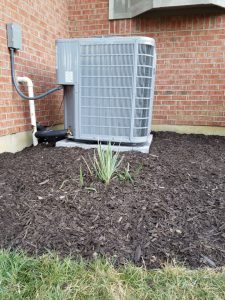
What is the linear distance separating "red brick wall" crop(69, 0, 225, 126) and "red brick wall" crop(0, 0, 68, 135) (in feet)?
2.10

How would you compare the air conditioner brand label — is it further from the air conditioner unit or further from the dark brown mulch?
the dark brown mulch

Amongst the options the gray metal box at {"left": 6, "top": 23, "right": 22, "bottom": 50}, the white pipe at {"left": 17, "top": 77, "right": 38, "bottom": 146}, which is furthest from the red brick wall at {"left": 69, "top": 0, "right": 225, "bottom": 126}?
the white pipe at {"left": 17, "top": 77, "right": 38, "bottom": 146}

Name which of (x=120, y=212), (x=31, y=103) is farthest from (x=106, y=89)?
(x=120, y=212)

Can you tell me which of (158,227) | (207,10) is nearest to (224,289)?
(158,227)

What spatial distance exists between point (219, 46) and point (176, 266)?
417 cm

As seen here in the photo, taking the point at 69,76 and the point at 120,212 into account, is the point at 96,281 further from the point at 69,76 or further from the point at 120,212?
the point at 69,76

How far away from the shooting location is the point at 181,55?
4.61 metres

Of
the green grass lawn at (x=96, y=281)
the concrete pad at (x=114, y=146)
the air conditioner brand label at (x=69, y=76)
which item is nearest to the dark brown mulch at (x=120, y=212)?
the green grass lawn at (x=96, y=281)

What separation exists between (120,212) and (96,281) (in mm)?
586

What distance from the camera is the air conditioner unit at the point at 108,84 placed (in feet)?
9.59

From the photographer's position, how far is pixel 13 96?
322 centimetres

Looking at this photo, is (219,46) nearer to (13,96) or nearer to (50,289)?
(13,96)

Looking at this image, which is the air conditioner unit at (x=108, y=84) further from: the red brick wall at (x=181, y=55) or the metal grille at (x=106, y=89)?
the red brick wall at (x=181, y=55)

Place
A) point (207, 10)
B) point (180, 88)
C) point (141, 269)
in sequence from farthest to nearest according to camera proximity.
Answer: point (180, 88), point (207, 10), point (141, 269)
